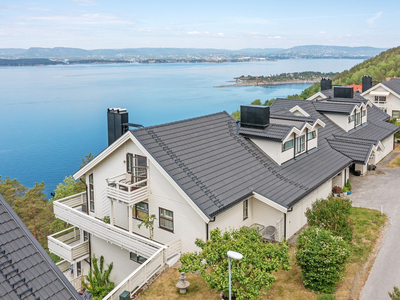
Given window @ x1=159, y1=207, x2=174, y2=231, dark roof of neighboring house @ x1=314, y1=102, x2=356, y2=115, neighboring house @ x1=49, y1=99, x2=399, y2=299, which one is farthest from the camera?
dark roof of neighboring house @ x1=314, y1=102, x2=356, y2=115

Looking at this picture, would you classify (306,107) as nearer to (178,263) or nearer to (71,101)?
(178,263)

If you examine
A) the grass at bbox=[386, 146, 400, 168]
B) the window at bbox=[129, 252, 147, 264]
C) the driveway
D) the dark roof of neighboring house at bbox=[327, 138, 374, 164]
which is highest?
the dark roof of neighboring house at bbox=[327, 138, 374, 164]

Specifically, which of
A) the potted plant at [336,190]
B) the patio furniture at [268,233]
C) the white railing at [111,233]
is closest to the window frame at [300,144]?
the potted plant at [336,190]

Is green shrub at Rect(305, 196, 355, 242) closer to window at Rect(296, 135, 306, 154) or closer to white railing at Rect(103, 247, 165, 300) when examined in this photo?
window at Rect(296, 135, 306, 154)

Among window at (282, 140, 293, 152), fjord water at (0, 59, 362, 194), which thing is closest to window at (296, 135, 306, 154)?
window at (282, 140, 293, 152)

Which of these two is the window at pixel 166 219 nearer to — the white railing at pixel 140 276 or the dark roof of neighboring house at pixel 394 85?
the white railing at pixel 140 276

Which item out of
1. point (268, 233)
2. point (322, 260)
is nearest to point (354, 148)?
point (268, 233)

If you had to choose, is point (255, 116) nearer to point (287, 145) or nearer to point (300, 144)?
point (287, 145)

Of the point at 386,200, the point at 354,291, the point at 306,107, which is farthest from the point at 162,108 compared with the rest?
the point at 354,291
